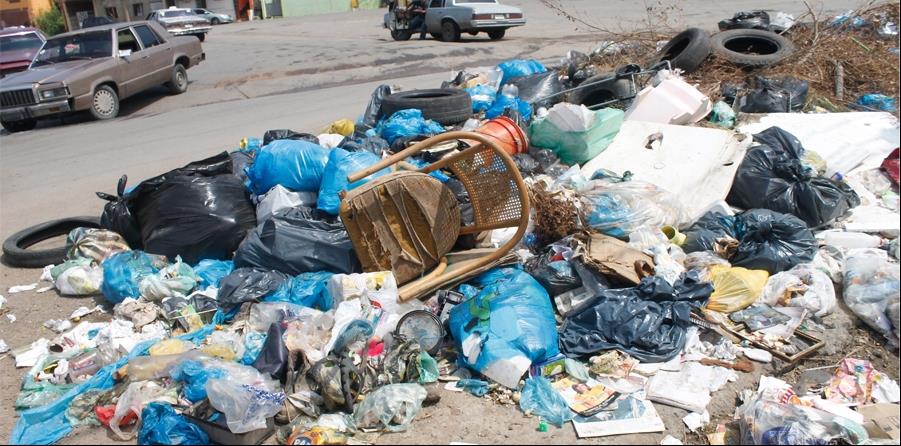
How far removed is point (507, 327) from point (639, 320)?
757 mm

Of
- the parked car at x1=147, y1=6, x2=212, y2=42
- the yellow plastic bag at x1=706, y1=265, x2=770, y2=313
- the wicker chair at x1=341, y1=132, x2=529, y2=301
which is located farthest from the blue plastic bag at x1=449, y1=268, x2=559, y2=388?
the parked car at x1=147, y1=6, x2=212, y2=42

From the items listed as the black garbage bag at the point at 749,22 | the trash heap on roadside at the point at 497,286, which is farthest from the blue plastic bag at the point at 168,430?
the black garbage bag at the point at 749,22

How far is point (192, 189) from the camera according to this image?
4984 millimetres

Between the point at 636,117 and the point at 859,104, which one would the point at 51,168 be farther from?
the point at 859,104

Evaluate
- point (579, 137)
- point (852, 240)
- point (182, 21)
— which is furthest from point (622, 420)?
point (182, 21)

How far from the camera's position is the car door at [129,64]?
11.6 meters

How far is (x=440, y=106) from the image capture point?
6.74 meters

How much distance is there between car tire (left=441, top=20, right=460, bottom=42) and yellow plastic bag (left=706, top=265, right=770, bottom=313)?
16.1 m

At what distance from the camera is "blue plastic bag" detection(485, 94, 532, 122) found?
6.82 metres

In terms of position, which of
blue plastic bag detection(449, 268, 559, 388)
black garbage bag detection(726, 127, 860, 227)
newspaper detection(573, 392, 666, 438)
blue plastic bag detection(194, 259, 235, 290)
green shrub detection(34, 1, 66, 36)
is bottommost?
green shrub detection(34, 1, 66, 36)

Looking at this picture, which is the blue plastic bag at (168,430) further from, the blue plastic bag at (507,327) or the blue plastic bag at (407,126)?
the blue plastic bag at (407,126)

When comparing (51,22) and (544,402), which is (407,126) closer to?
(544,402)

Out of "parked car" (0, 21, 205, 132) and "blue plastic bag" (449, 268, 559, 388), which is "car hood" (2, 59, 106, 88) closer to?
"parked car" (0, 21, 205, 132)

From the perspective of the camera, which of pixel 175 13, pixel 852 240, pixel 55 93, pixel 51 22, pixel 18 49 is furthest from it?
pixel 51 22
